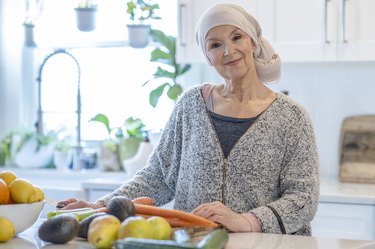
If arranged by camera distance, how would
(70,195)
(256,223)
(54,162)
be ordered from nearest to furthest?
(256,223), (70,195), (54,162)

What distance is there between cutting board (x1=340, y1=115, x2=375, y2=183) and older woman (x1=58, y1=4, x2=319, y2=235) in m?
1.39

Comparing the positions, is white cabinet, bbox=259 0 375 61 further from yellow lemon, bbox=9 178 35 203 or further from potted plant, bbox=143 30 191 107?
yellow lemon, bbox=9 178 35 203

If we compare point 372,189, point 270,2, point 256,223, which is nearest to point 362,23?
point 270,2

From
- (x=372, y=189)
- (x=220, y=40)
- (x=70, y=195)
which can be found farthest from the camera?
(x=70, y=195)

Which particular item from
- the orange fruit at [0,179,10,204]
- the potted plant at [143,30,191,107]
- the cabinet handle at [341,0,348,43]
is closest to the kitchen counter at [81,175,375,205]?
the potted plant at [143,30,191,107]

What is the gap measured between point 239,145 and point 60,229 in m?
0.75

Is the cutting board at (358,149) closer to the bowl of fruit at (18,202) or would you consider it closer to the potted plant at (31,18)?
the potted plant at (31,18)

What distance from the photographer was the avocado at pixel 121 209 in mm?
2076

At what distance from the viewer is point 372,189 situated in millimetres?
3678

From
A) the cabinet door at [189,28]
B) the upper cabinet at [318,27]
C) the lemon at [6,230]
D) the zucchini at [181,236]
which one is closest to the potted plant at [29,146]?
the cabinet door at [189,28]

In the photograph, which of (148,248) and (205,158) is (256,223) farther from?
(148,248)

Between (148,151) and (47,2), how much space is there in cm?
135

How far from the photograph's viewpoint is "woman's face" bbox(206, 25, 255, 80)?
2.58 meters

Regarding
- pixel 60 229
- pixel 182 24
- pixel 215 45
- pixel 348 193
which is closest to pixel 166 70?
pixel 182 24
